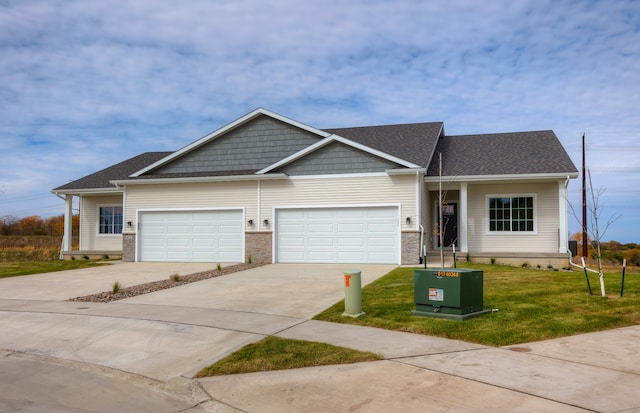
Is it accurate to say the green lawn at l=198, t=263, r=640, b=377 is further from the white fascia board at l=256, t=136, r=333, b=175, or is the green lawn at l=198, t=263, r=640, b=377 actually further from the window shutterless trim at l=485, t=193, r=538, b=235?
the white fascia board at l=256, t=136, r=333, b=175

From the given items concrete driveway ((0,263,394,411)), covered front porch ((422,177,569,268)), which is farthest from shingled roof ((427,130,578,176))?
concrete driveway ((0,263,394,411))

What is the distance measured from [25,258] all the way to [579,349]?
2701cm

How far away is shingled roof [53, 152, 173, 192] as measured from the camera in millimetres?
25641

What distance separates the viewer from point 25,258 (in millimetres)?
27062

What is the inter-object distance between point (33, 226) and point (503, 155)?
51.6m

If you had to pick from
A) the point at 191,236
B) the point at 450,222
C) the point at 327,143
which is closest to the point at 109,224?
the point at 191,236

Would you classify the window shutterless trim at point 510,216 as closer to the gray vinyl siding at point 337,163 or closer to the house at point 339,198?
the house at point 339,198

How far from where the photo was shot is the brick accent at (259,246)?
20.8m

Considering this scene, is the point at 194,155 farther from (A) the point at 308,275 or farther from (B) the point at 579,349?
(B) the point at 579,349

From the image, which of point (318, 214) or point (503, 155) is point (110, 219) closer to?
point (318, 214)

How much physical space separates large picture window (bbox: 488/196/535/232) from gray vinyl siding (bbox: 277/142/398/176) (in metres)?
4.71

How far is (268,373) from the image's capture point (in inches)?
258

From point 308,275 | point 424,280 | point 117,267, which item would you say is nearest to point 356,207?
point 308,275

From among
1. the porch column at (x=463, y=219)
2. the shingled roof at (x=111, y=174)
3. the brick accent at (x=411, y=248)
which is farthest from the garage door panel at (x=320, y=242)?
the shingled roof at (x=111, y=174)
